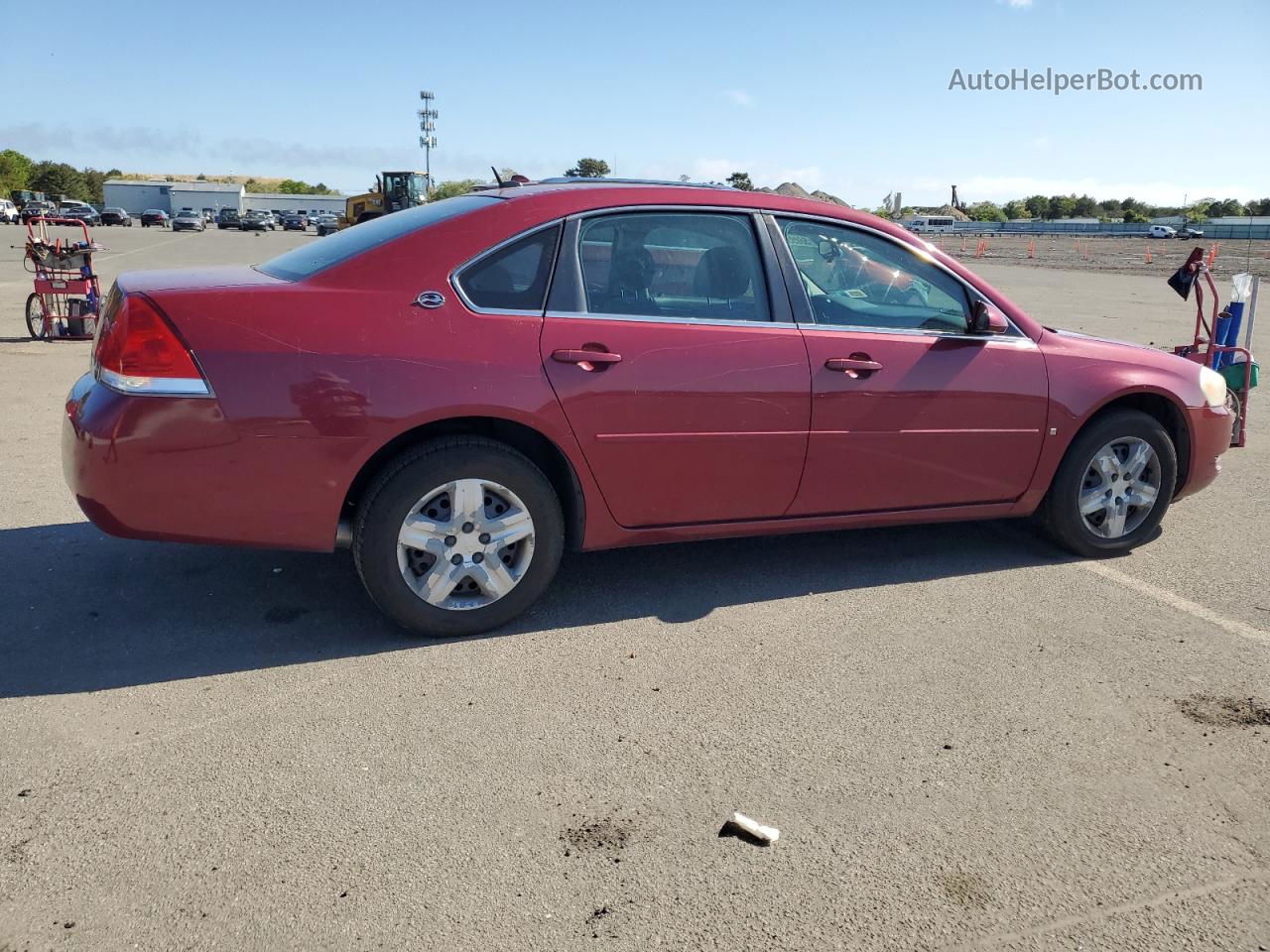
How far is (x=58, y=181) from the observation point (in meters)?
126

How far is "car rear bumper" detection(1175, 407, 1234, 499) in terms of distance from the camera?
5301 millimetres

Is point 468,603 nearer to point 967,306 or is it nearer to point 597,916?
point 597,916

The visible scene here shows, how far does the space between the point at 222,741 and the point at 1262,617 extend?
412 centimetres

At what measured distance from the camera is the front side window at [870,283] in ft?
14.9

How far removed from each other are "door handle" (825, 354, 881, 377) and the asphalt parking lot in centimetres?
99

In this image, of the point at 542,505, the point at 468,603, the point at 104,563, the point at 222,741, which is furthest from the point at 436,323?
the point at 104,563

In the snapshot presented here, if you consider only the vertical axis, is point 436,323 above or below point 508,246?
below

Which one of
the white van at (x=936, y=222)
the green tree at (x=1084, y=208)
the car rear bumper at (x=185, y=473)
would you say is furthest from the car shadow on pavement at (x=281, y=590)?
the green tree at (x=1084, y=208)

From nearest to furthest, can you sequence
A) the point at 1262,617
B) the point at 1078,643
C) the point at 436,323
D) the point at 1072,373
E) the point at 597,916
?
1. the point at 597,916
2. the point at 436,323
3. the point at 1078,643
4. the point at 1262,617
5. the point at 1072,373

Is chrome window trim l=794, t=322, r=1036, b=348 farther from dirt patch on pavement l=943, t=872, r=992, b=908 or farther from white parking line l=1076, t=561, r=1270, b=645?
dirt patch on pavement l=943, t=872, r=992, b=908

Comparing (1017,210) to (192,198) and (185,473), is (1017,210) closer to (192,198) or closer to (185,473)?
(192,198)

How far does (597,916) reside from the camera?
252 cm

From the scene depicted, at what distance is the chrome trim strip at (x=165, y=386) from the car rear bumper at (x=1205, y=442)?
14.8ft

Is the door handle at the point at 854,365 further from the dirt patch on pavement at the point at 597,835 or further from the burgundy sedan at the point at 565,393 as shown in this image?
the dirt patch on pavement at the point at 597,835
